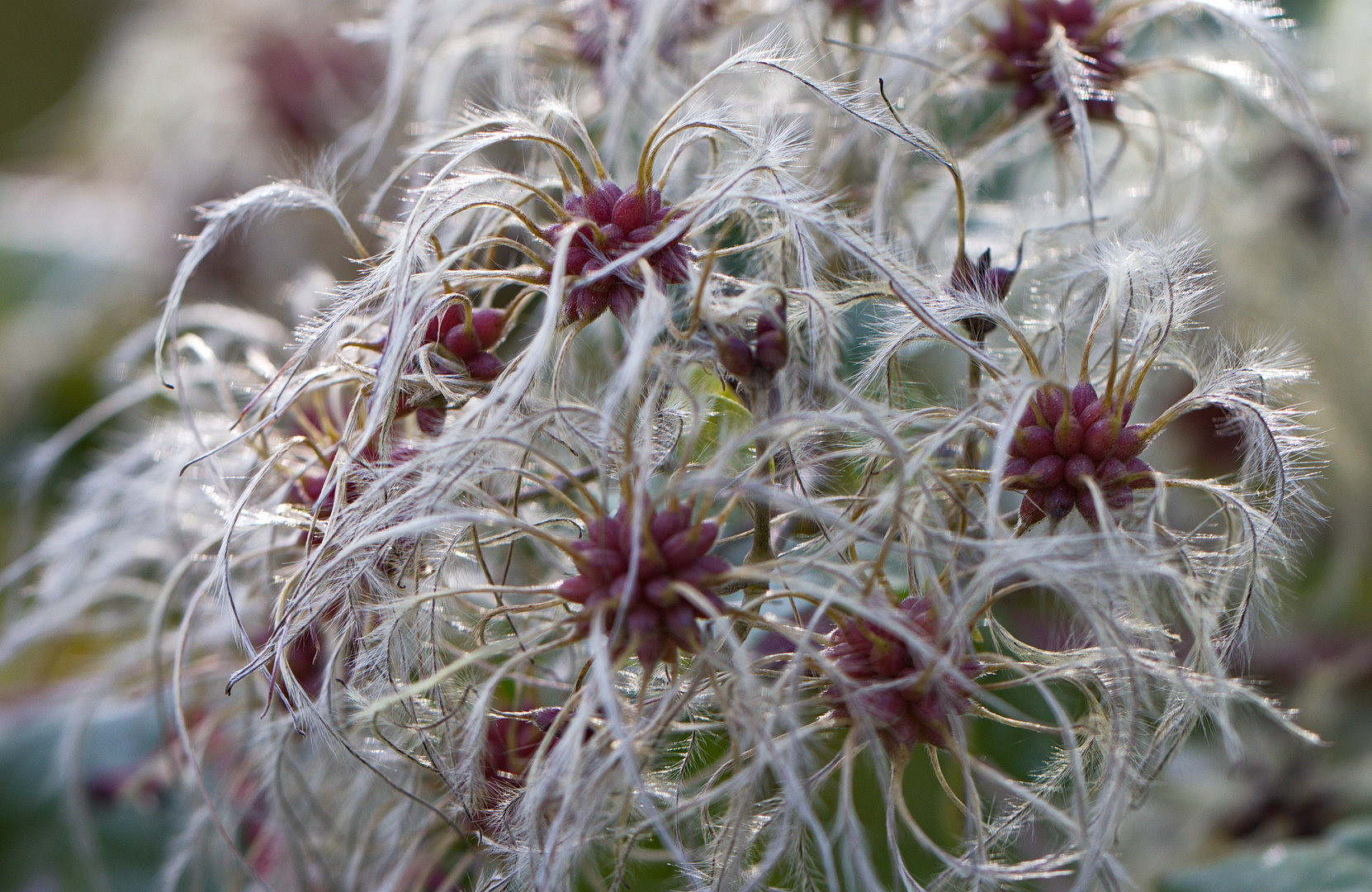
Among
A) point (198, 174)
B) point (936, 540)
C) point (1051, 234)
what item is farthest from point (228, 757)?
point (198, 174)

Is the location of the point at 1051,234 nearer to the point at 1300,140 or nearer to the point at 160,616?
the point at 1300,140

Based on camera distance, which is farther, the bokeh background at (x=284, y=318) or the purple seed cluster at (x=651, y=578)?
the bokeh background at (x=284, y=318)

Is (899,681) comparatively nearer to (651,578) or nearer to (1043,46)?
(651,578)

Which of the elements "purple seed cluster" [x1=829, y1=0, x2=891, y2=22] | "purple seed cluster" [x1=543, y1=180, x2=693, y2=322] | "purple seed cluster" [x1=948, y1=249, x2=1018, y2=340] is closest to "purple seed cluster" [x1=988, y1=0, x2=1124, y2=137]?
"purple seed cluster" [x1=829, y1=0, x2=891, y2=22]

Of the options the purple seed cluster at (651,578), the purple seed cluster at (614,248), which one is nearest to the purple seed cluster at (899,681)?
the purple seed cluster at (651,578)

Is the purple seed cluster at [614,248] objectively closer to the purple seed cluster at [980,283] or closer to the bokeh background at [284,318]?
the purple seed cluster at [980,283]
